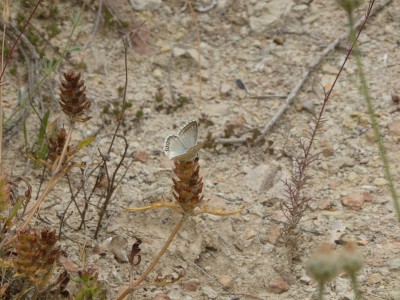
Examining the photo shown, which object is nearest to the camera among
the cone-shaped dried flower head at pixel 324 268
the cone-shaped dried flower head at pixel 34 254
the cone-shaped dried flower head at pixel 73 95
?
the cone-shaped dried flower head at pixel 324 268

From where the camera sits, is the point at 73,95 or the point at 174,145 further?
the point at 73,95

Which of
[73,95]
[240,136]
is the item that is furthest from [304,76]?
[73,95]

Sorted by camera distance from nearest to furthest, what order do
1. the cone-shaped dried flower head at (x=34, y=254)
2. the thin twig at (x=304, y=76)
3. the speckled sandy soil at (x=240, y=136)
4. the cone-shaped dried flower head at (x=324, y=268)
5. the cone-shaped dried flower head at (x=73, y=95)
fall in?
the cone-shaped dried flower head at (x=324, y=268)
the cone-shaped dried flower head at (x=34, y=254)
the cone-shaped dried flower head at (x=73, y=95)
the speckled sandy soil at (x=240, y=136)
the thin twig at (x=304, y=76)

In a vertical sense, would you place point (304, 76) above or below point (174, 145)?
above

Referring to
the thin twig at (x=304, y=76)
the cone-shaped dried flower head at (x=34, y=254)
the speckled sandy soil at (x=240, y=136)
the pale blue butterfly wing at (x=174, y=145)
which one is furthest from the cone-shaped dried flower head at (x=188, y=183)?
the thin twig at (x=304, y=76)

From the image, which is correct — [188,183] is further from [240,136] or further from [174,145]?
[240,136]

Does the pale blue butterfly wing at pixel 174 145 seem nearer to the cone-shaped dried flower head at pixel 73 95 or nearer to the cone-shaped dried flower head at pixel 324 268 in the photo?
the cone-shaped dried flower head at pixel 73 95
